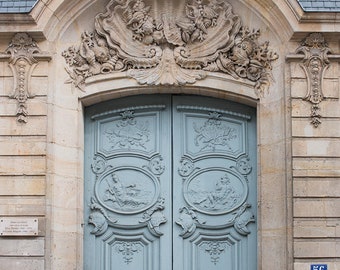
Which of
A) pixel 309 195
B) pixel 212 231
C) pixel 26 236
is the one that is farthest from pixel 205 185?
pixel 26 236

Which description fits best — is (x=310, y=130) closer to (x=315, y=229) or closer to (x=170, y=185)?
(x=315, y=229)

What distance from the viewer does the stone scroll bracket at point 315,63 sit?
9062 millimetres

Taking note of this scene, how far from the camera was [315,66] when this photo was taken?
29.8ft

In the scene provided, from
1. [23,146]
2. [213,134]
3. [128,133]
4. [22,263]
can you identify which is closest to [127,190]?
[128,133]

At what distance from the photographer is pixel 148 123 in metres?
9.57

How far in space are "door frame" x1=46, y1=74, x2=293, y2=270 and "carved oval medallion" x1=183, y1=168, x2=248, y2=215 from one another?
0.30 m

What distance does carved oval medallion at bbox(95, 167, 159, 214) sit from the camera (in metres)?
9.41

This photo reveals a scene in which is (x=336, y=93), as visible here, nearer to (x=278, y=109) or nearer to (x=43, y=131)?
(x=278, y=109)

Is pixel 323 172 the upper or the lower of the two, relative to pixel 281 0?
lower

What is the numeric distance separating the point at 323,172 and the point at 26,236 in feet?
8.51

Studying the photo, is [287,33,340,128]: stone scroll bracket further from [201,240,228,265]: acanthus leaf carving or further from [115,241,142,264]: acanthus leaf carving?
[115,241,142,264]: acanthus leaf carving

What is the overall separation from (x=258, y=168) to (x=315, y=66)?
3.35 feet

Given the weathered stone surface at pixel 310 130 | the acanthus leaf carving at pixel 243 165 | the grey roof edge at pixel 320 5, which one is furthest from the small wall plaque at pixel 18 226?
the grey roof edge at pixel 320 5

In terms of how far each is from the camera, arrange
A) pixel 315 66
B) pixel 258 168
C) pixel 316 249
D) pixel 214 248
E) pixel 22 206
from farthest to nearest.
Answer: pixel 214 248 → pixel 258 168 → pixel 315 66 → pixel 22 206 → pixel 316 249
